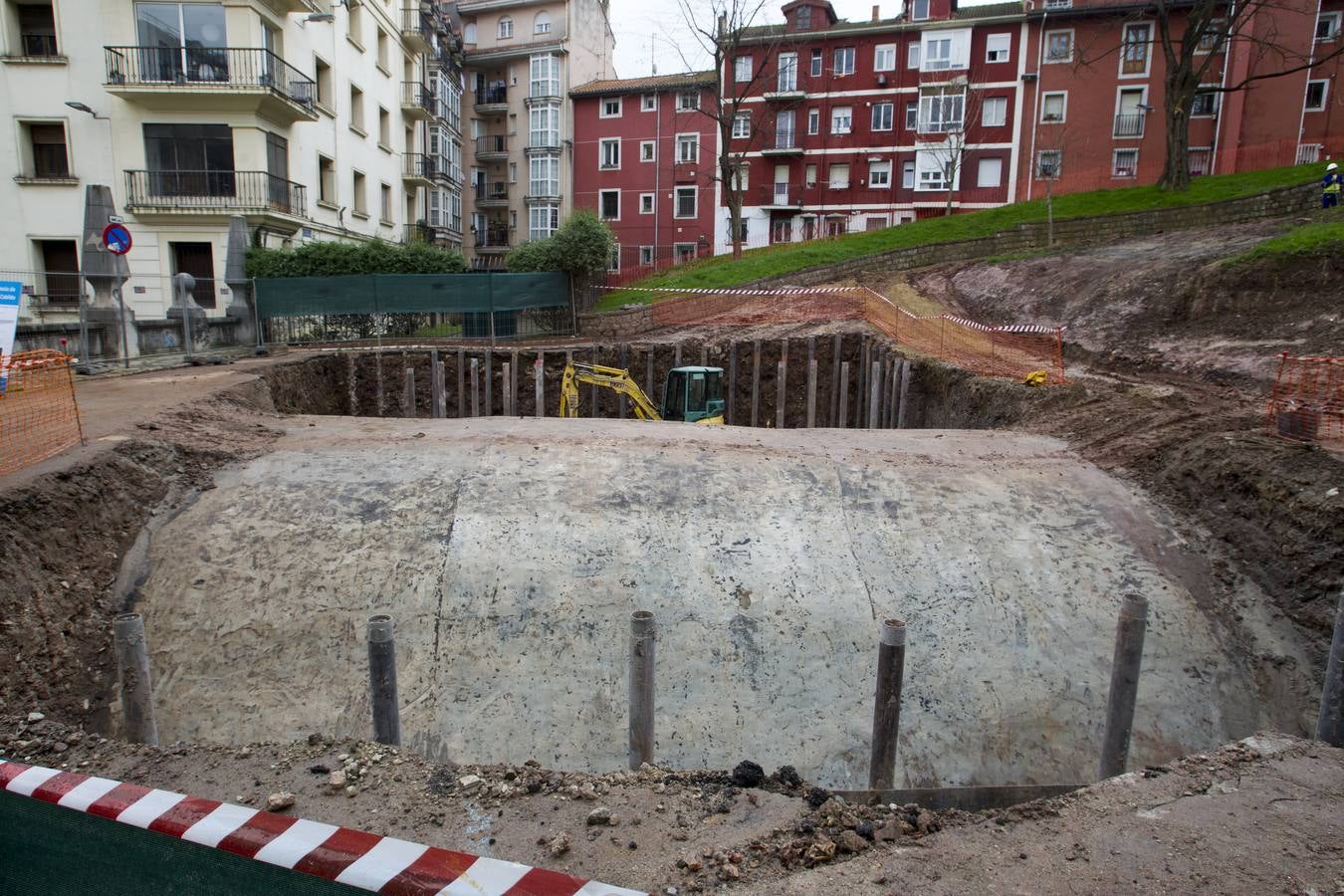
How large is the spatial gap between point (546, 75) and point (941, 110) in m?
23.6

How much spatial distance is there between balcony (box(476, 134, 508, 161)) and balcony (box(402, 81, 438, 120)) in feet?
38.9

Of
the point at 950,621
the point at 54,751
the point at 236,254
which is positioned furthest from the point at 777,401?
the point at 54,751

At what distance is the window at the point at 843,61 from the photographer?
43.8 metres

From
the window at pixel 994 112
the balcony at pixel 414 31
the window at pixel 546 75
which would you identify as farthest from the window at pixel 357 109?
the window at pixel 994 112

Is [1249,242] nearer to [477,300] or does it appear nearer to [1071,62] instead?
[477,300]

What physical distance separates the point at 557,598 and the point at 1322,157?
137 feet

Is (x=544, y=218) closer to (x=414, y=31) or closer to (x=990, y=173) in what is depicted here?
(x=414, y=31)

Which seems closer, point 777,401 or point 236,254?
point 777,401

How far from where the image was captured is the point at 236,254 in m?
23.3

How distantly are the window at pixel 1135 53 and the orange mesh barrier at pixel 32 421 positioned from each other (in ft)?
148

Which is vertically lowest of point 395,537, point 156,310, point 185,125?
point 395,537

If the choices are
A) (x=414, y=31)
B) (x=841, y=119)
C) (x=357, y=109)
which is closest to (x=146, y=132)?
(x=357, y=109)

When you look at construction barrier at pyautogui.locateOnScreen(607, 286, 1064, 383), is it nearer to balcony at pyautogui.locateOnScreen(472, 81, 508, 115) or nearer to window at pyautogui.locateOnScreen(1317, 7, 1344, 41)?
balcony at pyautogui.locateOnScreen(472, 81, 508, 115)

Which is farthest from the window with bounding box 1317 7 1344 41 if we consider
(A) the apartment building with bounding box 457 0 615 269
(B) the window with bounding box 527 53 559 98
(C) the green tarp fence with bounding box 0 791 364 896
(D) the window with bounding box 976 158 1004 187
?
(C) the green tarp fence with bounding box 0 791 364 896
